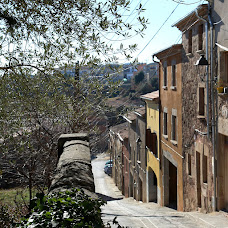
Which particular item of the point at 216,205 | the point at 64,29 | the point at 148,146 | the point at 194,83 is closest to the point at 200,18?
the point at 194,83

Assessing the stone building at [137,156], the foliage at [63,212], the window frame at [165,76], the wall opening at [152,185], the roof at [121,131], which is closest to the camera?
the foliage at [63,212]

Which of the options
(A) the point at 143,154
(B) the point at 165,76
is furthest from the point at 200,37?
(A) the point at 143,154

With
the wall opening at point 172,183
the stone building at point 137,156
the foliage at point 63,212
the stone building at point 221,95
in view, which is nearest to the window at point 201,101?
the stone building at point 221,95

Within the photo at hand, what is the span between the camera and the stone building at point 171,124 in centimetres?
1555

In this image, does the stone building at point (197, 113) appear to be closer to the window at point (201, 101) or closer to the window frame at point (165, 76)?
the window at point (201, 101)

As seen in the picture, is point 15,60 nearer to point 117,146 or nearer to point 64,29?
point 64,29

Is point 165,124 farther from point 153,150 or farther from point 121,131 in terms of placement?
point 121,131

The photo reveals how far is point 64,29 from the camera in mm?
6496

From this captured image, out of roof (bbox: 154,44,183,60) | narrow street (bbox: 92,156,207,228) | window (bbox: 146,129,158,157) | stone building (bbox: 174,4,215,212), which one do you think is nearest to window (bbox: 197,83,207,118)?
stone building (bbox: 174,4,215,212)

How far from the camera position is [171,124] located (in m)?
16.8

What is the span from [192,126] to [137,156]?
11.5 metres

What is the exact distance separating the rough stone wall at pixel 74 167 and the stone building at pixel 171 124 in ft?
31.8

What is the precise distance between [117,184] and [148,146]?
14.8m

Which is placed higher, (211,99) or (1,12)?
(1,12)
